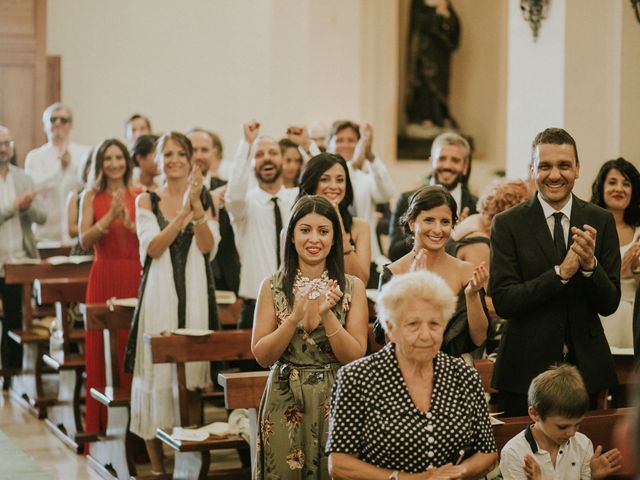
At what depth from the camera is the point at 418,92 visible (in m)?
13.8

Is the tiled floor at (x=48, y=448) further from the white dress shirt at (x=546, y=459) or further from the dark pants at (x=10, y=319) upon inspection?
the white dress shirt at (x=546, y=459)

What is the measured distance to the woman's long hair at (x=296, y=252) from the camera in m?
4.17

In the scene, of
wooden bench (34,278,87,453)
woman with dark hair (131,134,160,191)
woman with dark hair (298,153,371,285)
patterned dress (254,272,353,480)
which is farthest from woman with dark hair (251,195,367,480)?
woman with dark hair (131,134,160,191)

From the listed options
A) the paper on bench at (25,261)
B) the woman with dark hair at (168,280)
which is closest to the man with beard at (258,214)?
the woman with dark hair at (168,280)

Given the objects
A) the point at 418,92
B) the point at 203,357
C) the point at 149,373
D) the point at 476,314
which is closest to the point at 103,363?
the point at 149,373

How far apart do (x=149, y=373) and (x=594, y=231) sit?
2796mm

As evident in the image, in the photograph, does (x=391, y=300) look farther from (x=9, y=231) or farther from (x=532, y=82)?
(x=9, y=231)

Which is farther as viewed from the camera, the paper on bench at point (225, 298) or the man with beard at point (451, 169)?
the paper on bench at point (225, 298)

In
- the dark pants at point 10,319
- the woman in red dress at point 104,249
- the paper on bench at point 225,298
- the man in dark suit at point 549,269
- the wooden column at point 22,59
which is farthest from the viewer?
the wooden column at point 22,59

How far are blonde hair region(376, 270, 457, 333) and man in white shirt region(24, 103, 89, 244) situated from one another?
666 cm

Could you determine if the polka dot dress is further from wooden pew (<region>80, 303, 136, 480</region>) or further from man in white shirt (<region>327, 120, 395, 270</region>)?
man in white shirt (<region>327, 120, 395, 270</region>)

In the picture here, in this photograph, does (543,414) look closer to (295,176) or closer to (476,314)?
(476,314)

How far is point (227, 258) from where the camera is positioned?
25.2 ft

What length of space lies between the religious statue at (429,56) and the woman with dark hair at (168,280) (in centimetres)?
776
